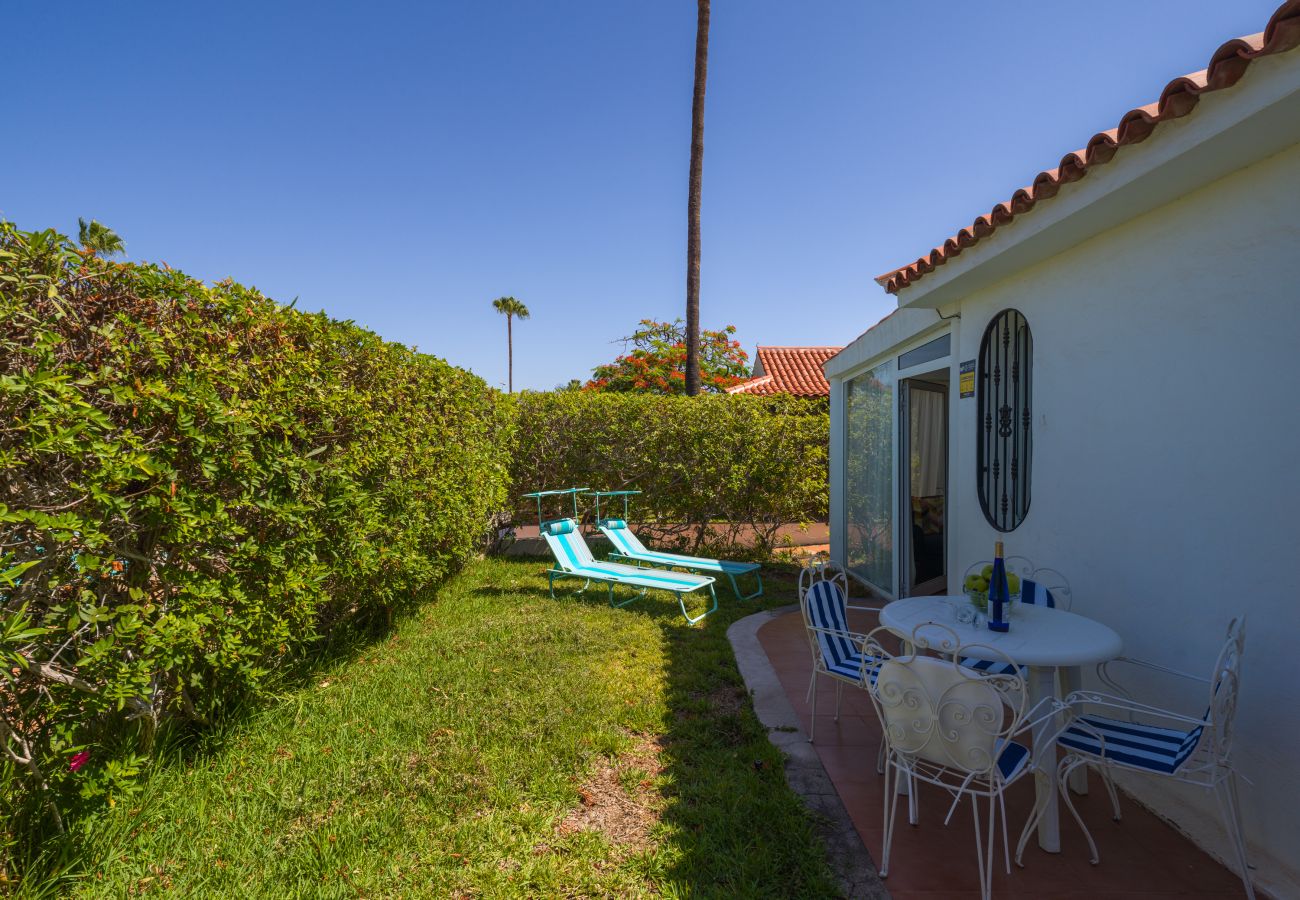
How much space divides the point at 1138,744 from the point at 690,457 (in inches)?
344

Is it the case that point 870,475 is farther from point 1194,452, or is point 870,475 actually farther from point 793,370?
point 793,370

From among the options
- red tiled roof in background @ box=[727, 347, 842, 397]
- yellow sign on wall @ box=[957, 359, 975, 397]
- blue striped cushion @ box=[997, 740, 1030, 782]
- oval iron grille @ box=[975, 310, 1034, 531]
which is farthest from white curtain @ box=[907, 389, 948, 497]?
red tiled roof in background @ box=[727, 347, 842, 397]

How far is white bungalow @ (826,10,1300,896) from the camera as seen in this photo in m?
2.57

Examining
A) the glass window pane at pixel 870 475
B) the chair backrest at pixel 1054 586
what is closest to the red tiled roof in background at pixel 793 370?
the glass window pane at pixel 870 475

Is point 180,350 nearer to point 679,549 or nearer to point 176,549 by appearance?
point 176,549

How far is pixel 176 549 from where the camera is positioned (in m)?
2.92

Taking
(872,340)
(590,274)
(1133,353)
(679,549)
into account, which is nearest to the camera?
(1133,353)

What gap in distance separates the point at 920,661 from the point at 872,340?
228 inches

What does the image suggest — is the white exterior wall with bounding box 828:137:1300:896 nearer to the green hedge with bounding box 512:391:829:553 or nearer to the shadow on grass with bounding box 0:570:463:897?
the shadow on grass with bounding box 0:570:463:897

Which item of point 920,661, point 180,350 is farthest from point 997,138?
point 180,350

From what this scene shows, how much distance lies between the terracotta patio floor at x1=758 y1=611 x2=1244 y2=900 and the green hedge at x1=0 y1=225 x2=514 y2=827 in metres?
3.39

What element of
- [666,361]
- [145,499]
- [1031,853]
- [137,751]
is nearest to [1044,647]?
[1031,853]

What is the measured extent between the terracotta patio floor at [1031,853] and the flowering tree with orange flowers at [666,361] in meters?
26.6

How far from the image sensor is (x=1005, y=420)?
493 cm
